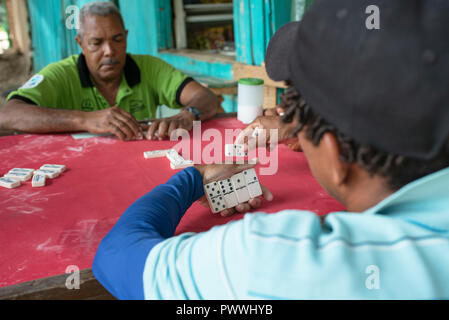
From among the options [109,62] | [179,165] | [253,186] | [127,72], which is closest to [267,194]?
[253,186]

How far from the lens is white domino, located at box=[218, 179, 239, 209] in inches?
48.9

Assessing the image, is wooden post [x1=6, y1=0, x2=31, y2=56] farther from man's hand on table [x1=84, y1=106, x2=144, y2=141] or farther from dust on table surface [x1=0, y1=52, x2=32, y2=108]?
man's hand on table [x1=84, y1=106, x2=144, y2=141]

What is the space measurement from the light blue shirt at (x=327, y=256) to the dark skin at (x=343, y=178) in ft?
0.13

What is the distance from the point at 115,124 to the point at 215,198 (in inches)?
37.9

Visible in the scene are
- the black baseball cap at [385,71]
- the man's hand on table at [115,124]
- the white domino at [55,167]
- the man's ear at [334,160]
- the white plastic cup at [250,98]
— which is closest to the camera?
the black baseball cap at [385,71]

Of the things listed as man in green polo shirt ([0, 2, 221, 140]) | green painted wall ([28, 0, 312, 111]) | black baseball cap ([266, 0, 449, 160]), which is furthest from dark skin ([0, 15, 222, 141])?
black baseball cap ([266, 0, 449, 160])

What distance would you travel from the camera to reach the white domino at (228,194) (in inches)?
48.9

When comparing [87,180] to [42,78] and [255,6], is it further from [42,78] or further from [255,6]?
[255,6]

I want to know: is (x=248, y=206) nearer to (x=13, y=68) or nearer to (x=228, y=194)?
(x=228, y=194)

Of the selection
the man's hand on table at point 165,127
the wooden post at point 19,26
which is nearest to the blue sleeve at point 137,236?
the man's hand on table at point 165,127

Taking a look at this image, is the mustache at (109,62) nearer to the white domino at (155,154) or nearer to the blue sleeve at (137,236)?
the white domino at (155,154)

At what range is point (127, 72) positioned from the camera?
2.71 meters
